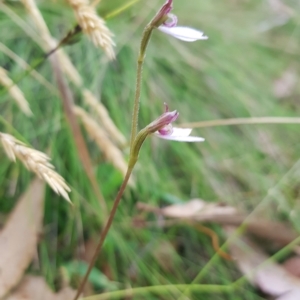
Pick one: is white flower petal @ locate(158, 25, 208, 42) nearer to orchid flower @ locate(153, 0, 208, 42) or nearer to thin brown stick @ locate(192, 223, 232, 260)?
orchid flower @ locate(153, 0, 208, 42)

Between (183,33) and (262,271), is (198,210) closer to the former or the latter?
(262,271)

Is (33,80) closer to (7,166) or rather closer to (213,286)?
(7,166)

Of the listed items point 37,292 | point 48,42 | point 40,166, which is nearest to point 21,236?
point 37,292

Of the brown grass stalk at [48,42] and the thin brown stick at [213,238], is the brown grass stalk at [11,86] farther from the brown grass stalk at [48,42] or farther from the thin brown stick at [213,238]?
the thin brown stick at [213,238]

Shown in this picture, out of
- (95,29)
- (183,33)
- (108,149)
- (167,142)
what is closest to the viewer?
(183,33)

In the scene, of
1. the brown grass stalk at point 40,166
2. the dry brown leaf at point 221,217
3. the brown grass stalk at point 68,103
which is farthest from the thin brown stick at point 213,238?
the brown grass stalk at point 40,166

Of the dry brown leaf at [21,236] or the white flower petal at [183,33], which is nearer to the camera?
the white flower petal at [183,33]

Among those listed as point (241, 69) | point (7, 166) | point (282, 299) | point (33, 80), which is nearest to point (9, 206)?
point (7, 166)
